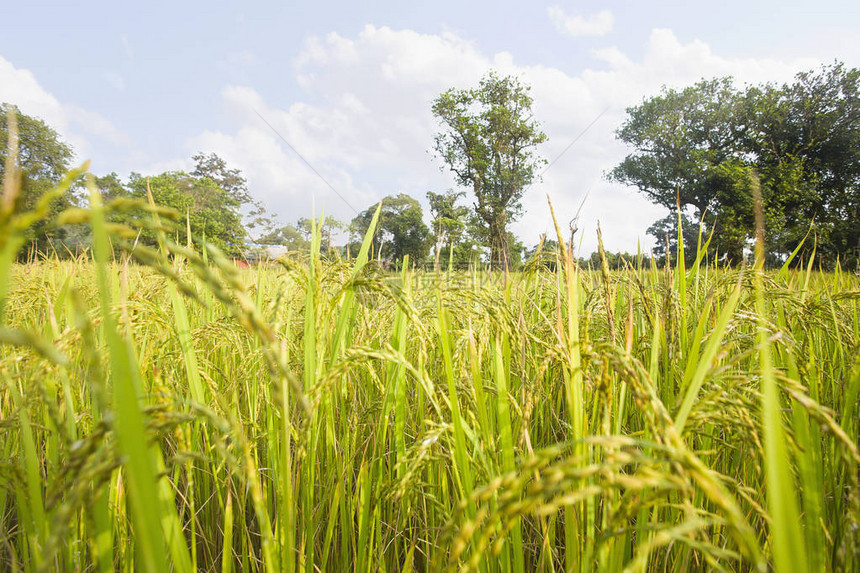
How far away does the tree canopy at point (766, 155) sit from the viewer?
22734 millimetres

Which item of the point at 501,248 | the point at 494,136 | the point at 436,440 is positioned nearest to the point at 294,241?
the point at 501,248

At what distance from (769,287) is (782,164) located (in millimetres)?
30460

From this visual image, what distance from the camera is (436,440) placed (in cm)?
73

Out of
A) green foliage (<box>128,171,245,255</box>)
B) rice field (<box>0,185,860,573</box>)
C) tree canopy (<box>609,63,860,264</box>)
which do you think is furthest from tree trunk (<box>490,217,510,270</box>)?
green foliage (<box>128,171,245,255</box>)

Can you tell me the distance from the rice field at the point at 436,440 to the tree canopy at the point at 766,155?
24.5 m

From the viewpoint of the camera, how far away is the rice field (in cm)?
38

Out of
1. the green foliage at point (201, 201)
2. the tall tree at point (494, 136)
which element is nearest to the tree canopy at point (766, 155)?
the tall tree at point (494, 136)

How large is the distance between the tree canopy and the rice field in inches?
963

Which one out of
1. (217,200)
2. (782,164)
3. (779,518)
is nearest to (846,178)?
(782,164)

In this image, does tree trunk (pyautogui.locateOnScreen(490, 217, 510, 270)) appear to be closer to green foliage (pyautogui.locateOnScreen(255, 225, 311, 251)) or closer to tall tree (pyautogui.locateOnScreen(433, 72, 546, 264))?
green foliage (pyautogui.locateOnScreen(255, 225, 311, 251))

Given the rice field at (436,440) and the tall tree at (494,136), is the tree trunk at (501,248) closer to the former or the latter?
the rice field at (436,440)

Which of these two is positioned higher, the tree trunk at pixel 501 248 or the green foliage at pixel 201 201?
the green foliage at pixel 201 201

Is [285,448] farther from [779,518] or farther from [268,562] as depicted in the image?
[779,518]

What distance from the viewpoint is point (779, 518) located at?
390 mm
